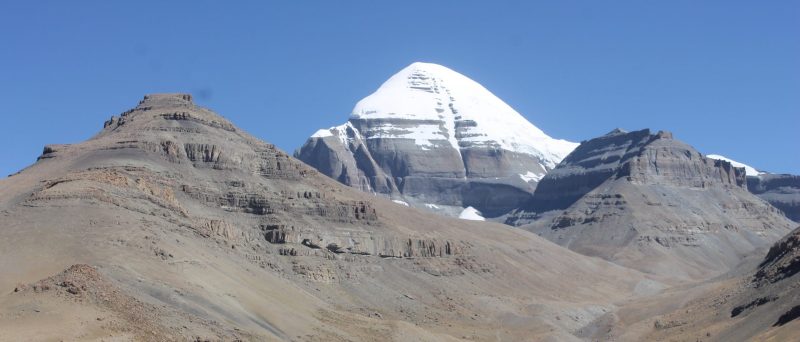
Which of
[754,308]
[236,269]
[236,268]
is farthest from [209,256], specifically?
[754,308]

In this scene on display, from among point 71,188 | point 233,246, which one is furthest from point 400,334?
point 71,188

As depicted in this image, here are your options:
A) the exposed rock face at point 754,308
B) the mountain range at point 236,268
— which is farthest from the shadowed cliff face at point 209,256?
the exposed rock face at point 754,308

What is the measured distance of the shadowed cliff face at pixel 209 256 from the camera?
325ft

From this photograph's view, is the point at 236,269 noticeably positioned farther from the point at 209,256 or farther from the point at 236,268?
the point at 209,256

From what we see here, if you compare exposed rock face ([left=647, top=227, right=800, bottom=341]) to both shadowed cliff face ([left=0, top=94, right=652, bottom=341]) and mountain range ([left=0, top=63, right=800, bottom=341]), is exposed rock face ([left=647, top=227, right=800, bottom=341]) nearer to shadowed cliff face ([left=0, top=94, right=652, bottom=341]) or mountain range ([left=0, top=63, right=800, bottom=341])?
mountain range ([left=0, top=63, right=800, bottom=341])

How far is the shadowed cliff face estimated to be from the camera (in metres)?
99.1

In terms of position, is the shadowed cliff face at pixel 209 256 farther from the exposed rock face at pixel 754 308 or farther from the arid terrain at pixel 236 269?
the exposed rock face at pixel 754 308

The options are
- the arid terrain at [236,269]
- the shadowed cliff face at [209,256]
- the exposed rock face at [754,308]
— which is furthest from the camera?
the exposed rock face at [754,308]

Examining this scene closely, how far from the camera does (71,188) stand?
13400 centimetres

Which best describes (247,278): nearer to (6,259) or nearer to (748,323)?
(6,259)

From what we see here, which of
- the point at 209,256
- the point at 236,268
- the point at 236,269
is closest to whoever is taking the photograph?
the point at 209,256

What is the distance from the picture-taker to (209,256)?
136125 mm

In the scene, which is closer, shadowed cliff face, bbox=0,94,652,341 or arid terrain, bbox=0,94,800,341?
shadowed cliff face, bbox=0,94,652,341

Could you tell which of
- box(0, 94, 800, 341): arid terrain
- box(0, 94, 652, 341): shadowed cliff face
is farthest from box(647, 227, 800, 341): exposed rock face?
box(0, 94, 652, 341): shadowed cliff face
